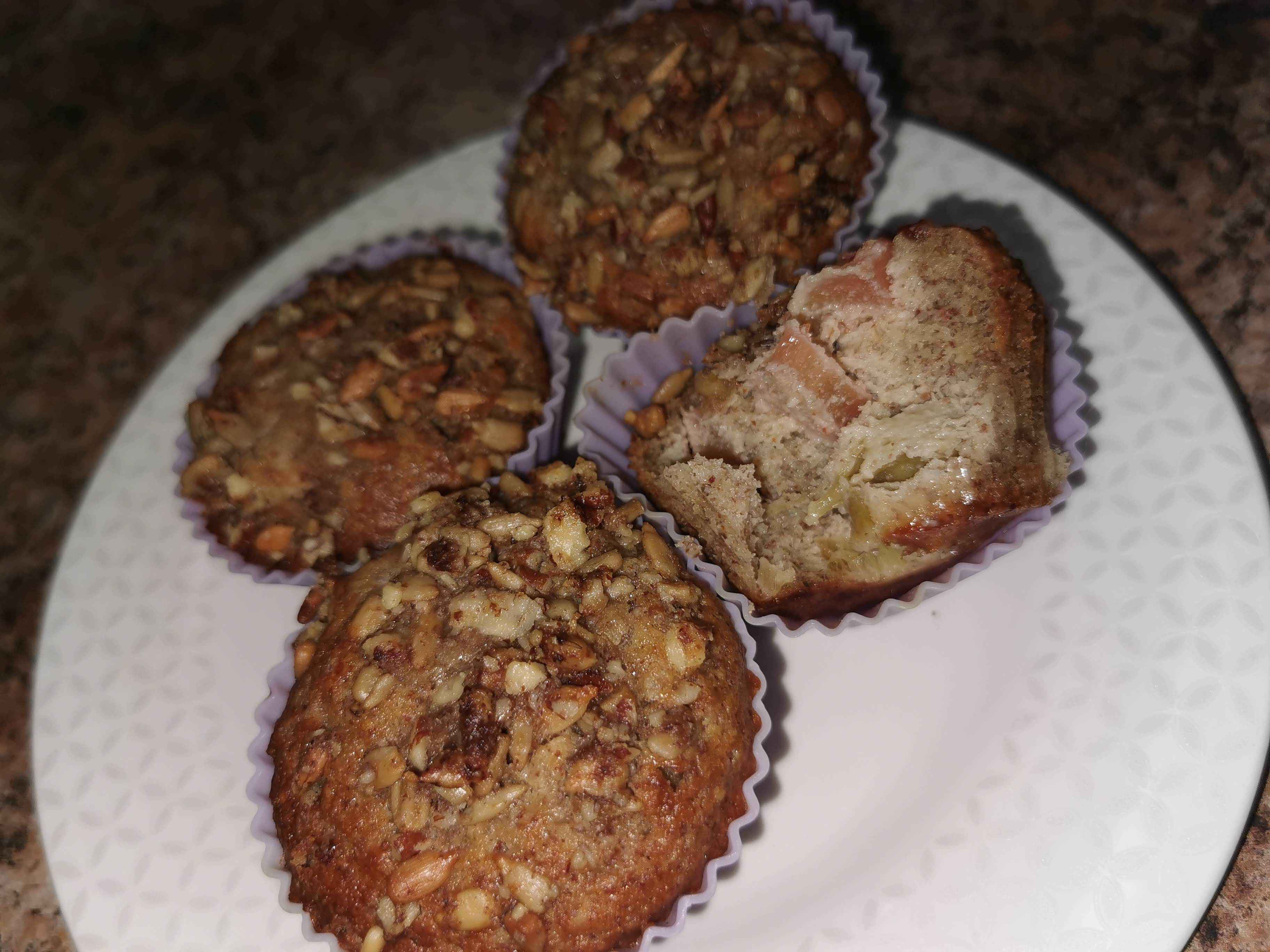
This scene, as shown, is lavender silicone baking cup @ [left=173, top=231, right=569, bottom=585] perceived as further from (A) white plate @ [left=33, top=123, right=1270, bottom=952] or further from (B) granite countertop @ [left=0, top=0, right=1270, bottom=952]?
(B) granite countertop @ [left=0, top=0, right=1270, bottom=952]

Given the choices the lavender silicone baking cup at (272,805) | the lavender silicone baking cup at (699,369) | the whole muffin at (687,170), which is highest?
the whole muffin at (687,170)

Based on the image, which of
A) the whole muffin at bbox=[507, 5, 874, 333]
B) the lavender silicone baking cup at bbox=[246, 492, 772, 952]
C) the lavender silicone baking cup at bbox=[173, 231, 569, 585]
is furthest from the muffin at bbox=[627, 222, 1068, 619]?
the lavender silicone baking cup at bbox=[173, 231, 569, 585]

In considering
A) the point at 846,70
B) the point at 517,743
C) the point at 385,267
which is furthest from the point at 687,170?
the point at 517,743

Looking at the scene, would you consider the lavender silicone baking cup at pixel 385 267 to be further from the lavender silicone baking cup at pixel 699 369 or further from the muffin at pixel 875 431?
the muffin at pixel 875 431

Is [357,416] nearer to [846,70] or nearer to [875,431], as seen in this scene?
[875,431]

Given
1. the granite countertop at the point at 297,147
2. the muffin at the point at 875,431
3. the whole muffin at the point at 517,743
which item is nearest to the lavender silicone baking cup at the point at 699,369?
the muffin at the point at 875,431

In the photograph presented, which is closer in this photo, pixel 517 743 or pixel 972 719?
pixel 517 743
